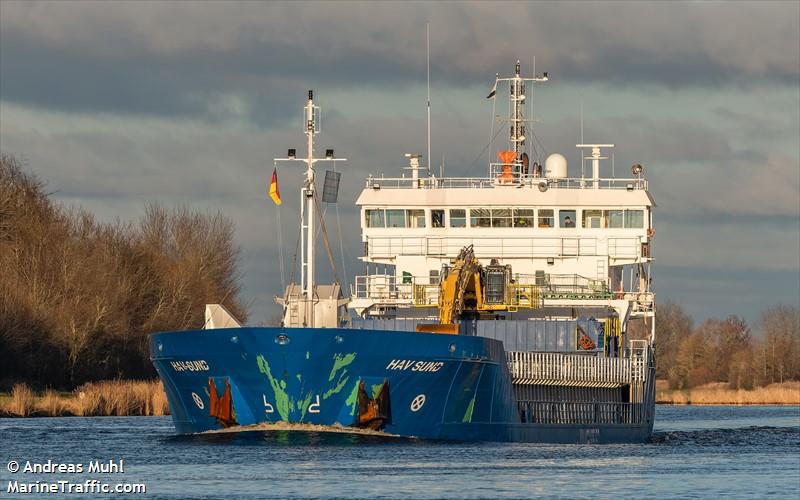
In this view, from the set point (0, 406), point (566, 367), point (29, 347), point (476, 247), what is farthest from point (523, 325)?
point (29, 347)

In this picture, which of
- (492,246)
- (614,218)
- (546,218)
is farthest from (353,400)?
(614,218)

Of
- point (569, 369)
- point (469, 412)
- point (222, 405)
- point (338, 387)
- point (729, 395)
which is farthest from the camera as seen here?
point (729, 395)

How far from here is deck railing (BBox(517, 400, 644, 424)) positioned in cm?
4944

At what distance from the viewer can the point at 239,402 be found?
41.6 m

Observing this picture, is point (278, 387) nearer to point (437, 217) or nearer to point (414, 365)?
point (414, 365)

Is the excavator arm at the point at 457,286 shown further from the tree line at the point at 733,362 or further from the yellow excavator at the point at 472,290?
the tree line at the point at 733,362

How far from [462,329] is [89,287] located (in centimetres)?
3895

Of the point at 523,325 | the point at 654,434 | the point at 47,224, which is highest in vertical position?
the point at 47,224

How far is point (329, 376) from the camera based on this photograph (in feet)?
134

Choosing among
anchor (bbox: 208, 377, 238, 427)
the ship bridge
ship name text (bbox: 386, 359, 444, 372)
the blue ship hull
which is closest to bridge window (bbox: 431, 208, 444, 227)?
the ship bridge

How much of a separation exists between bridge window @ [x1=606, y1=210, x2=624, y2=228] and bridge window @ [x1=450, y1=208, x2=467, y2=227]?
16.5 ft

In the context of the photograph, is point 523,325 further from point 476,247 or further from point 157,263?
point 157,263

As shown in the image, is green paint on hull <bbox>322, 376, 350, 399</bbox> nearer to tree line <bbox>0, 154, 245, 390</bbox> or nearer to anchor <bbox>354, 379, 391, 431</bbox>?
anchor <bbox>354, 379, 391, 431</bbox>

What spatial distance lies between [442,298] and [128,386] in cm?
2632
